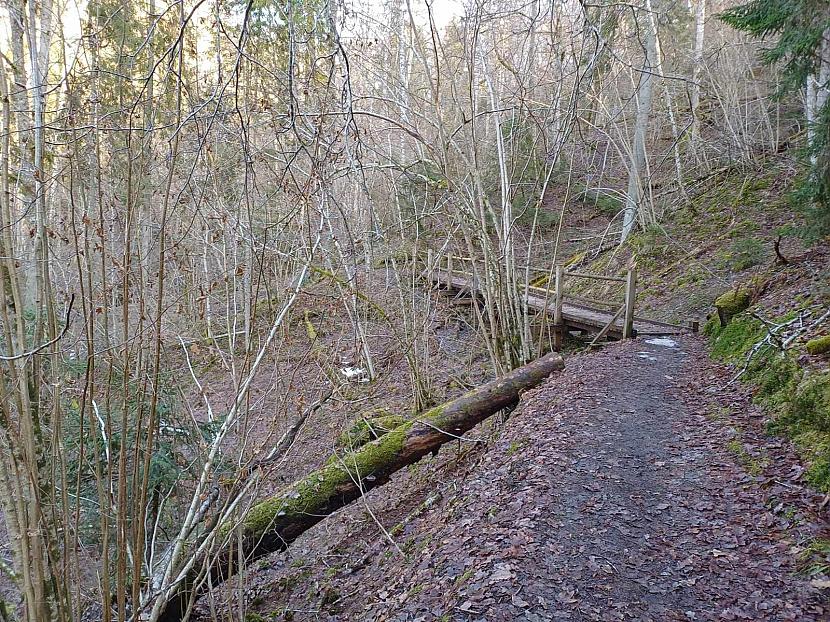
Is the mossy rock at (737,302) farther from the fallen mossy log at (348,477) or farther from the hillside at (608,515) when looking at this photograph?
the fallen mossy log at (348,477)

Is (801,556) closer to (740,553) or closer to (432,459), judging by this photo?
(740,553)

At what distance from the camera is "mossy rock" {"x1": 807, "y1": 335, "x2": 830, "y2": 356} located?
520 cm

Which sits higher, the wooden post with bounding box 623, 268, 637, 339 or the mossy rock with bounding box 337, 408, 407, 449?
the wooden post with bounding box 623, 268, 637, 339

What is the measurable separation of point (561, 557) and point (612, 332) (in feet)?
24.5

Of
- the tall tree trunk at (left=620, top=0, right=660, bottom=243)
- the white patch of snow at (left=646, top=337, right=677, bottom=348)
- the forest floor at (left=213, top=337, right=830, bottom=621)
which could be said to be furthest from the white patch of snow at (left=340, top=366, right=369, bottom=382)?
the tall tree trunk at (left=620, top=0, right=660, bottom=243)

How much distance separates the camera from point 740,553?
3.48 metres

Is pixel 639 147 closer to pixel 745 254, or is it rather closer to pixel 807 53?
pixel 745 254

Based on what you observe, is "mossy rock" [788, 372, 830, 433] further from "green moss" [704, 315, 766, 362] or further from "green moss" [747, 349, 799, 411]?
"green moss" [704, 315, 766, 362]

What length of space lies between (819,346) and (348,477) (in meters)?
5.03

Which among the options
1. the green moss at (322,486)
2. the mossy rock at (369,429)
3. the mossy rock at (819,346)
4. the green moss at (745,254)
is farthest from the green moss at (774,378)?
the green moss at (745,254)

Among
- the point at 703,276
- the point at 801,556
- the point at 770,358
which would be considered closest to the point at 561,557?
the point at 801,556

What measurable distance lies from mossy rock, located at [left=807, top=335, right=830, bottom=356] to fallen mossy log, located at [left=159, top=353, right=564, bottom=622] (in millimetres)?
2971

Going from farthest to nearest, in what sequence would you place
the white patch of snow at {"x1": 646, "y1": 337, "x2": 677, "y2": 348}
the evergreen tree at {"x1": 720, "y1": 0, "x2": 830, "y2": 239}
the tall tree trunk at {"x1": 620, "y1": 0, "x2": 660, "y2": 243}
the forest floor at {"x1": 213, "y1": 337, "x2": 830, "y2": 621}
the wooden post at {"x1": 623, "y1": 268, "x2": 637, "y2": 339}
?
the tall tree trunk at {"x1": 620, "y1": 0, "x2": 660, "y2": 243} < the wooden post at {"x1": 623, "y1": 268, "x2": 637, "y2": 339} < the white patch of snow at {"x1": 646, "y1": 337, "x2": 677, "y2": 348} < the evergreen tree at {"x1": 720, "y1": 0, "x2": 830, "y2": 239} < the forest floor at {"x1": 213, "y1": 337, "x2": 830, "y2": 621}

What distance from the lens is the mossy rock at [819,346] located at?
520 centimetres
